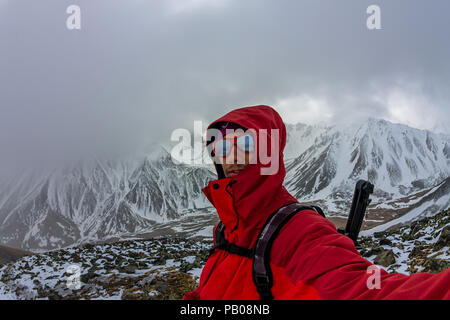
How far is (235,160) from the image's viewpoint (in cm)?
206

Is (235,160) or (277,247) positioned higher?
(235,160)

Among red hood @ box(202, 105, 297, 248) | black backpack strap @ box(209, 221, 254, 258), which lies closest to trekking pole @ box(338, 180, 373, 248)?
red hood @ box(202, 105, 297, 248)

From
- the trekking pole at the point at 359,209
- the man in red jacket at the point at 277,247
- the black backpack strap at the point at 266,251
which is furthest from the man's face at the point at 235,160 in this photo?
the trekking pole at the point at 359,209

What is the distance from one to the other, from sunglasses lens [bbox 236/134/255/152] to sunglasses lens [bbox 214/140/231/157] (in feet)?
0.46

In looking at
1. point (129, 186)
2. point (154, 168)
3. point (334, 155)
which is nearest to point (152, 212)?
point (129, 186)

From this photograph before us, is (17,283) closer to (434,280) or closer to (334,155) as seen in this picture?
(434,280)

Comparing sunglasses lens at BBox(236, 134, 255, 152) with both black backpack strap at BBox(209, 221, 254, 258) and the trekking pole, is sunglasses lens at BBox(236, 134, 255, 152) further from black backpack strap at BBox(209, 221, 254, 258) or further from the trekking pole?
the trekking pole

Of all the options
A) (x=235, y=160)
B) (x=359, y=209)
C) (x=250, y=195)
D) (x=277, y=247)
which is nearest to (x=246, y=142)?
(x=235, y=160)

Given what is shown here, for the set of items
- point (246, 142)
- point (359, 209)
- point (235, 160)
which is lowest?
point (359, 209)

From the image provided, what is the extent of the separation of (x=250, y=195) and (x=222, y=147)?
0.55 m

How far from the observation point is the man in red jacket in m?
1.15

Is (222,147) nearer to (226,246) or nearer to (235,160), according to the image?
(235,160)

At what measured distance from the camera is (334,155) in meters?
106
